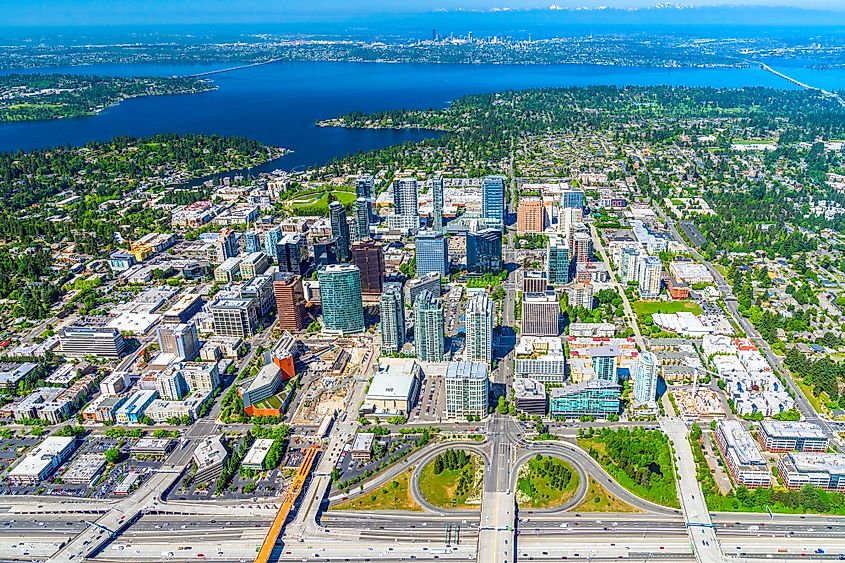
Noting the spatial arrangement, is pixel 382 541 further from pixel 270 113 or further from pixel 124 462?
pixel 270 113

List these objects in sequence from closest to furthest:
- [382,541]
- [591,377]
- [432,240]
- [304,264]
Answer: [382,541] → [591,377] → [432,240] → [304,264]

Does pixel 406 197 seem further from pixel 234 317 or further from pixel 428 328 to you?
pixel 428 328

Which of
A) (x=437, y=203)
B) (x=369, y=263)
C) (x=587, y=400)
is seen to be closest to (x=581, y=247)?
(x=437, y=203)

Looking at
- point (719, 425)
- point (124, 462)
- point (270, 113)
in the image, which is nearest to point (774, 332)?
point (719, 425)

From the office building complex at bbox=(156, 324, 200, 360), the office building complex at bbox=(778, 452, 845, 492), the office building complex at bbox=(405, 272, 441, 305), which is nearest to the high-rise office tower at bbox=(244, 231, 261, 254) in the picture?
the office building complex at bbox=(156, 324, 200, 360)

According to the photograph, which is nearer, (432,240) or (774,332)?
(774,332)

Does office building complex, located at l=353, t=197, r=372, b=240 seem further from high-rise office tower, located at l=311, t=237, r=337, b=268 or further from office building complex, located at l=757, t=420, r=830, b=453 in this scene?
office building complex, located at l=757, t=420, r=830, b=453
